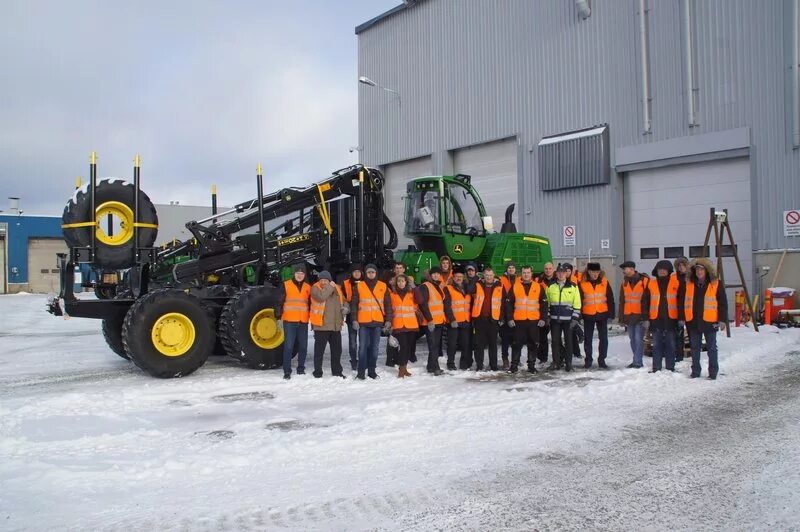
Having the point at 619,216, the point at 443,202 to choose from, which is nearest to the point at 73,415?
the point at 443,202

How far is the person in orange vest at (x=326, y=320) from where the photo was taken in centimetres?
925

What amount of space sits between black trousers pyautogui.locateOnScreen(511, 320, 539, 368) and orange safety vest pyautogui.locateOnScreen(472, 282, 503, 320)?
36cm

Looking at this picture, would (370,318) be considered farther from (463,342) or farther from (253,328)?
(253,328)

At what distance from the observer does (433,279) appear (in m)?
10.0

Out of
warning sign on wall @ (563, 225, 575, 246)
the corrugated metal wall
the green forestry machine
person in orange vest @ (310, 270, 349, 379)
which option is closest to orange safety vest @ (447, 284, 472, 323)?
person in orange vest @ (310, 270, 349, 379)

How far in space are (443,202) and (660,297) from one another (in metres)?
4.72

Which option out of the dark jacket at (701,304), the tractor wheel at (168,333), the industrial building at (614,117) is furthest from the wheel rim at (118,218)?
the industrial building at (614,117)

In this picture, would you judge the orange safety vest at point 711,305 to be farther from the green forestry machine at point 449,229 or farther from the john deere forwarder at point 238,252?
the john deere forwarder at point 238,252

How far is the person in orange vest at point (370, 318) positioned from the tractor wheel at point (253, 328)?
1.31 m

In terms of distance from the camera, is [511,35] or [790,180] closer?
[790,180]

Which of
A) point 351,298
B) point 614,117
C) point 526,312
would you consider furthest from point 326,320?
point 614,117

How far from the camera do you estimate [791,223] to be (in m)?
15.2

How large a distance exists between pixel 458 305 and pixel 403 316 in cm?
95

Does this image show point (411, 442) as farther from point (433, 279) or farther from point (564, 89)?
point (564, 89)
